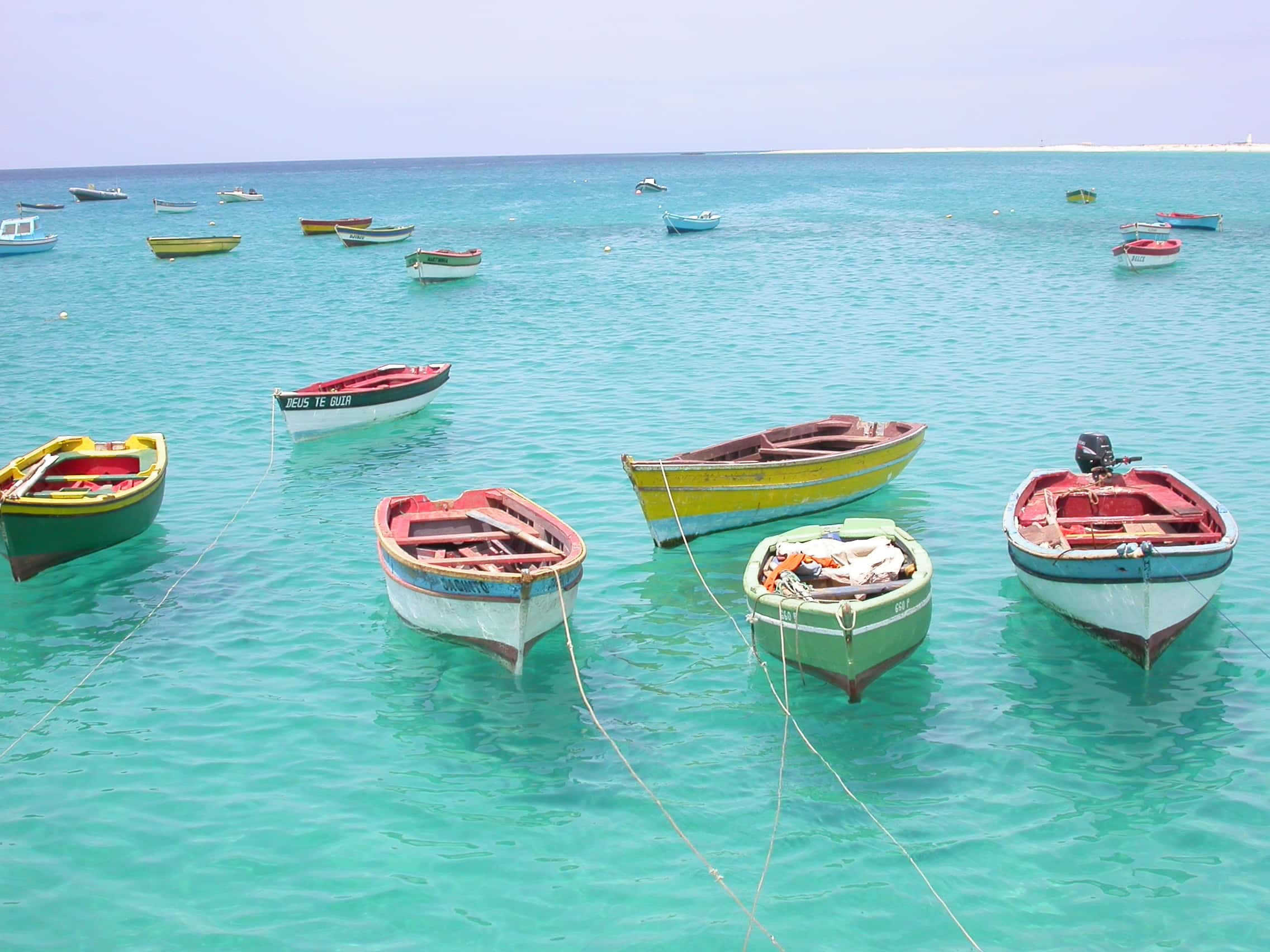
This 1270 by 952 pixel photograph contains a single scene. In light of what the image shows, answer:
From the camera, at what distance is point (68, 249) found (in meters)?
73.6

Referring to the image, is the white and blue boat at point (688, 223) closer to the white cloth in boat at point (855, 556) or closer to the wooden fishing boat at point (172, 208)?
the white cloth in boat at point (855, 556)

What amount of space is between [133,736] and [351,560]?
17.6 feet

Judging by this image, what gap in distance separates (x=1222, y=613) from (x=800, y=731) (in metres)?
6.62

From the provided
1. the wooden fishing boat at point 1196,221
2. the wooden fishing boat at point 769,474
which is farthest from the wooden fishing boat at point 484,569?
the wooden fishing boat at point 1196,221

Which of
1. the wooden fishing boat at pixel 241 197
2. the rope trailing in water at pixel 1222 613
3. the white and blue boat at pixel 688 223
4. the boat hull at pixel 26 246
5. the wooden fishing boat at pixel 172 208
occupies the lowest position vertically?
the rope trailing in water at pixel 1222 613

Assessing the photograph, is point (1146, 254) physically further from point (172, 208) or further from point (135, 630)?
point (172, 208)

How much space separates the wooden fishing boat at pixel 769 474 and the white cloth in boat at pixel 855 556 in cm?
259

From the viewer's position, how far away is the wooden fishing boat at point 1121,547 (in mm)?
12180

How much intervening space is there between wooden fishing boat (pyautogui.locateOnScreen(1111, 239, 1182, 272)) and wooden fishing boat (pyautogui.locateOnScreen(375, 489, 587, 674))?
130ft

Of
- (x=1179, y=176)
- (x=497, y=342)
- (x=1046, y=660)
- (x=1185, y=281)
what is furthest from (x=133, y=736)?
(x=1179, y=176)

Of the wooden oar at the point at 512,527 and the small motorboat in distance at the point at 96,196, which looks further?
the small motorboat in distance at the point at 96,196

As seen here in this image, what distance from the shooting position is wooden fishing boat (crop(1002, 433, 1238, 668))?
40.0 ft

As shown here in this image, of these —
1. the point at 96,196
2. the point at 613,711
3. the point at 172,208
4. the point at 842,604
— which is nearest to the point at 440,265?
the point at 613,711

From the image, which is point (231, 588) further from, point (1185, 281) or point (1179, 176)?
point (1179, 176)
